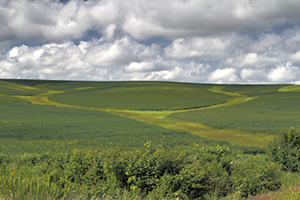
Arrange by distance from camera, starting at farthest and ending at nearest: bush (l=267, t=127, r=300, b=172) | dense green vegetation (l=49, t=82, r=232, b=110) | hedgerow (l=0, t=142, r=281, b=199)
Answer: dense green vegetation (l=49, t=82, r=232, b=110) → bush (l=267, t=127, r=300, b=172) → hedgerow (l=0, t=142, r=281, b=199)

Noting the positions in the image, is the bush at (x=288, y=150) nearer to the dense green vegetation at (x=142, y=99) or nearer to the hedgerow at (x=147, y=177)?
the hedgerow at (x=147, y=177)

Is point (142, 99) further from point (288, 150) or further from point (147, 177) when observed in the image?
point (147, 177)

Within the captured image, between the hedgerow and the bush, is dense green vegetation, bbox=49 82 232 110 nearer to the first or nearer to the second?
the bush

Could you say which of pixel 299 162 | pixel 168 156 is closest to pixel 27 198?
pixel 168 156

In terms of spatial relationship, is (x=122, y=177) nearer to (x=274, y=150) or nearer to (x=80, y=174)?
(x=80, y=174)

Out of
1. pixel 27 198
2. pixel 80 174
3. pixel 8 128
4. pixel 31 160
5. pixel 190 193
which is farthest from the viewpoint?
pixel 8 128

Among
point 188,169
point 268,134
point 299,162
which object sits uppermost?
point 188,169

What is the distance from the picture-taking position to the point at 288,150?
1405 cm

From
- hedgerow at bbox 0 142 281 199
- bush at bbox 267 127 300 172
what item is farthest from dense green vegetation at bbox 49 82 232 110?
hedgerow at bbox 0 142 281 199

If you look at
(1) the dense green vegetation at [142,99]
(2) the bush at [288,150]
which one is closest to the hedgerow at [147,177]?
(2) the bush at [288,150]

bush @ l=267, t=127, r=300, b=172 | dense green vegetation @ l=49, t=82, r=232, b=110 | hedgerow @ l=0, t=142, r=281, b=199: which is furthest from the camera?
dense green vegetation @ l=49, t=82, r=232, b=110

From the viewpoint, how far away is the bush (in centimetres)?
1375

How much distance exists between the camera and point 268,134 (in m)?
31.0

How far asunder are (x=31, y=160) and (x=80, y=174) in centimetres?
442
